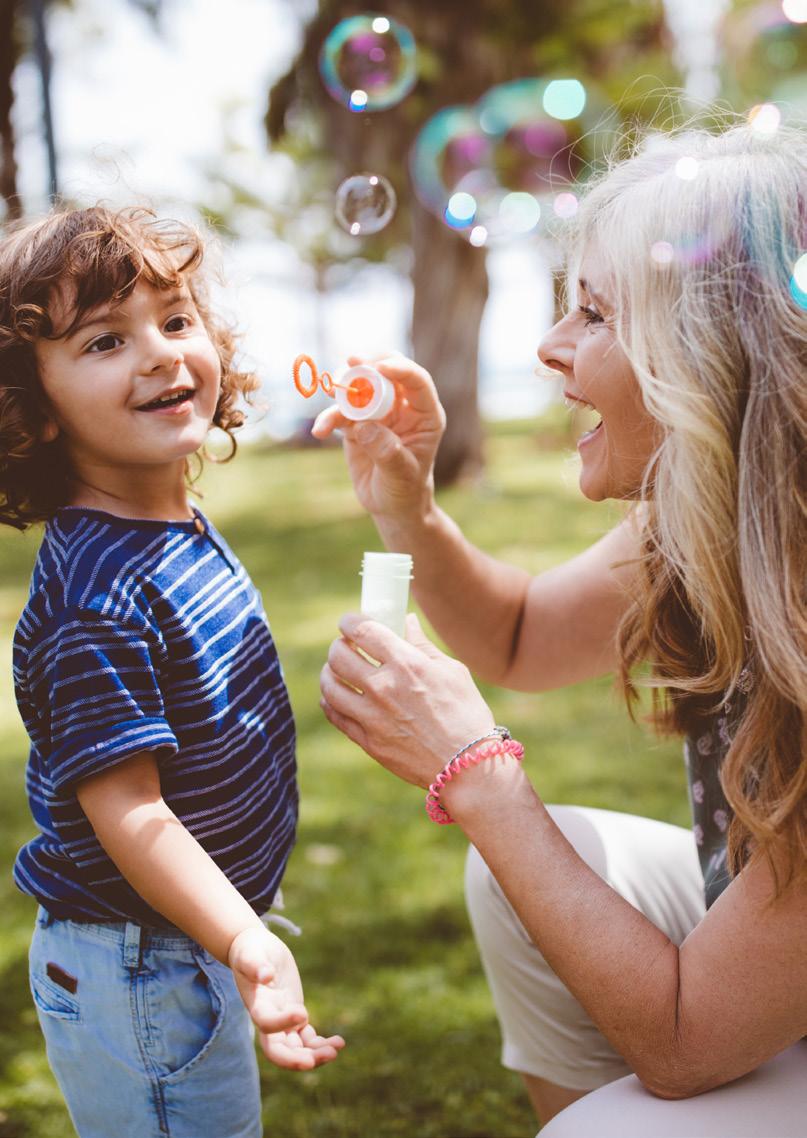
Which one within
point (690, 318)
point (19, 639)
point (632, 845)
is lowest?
point (632, 845)

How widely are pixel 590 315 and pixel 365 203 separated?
0.75 m

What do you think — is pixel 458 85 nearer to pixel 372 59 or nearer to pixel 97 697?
pixel 372 59

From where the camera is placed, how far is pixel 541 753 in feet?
11.1

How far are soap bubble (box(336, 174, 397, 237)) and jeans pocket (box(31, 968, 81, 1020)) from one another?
135 centimetres

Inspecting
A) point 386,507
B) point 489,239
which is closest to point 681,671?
point 386,507

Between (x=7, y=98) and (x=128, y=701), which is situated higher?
(x=7, y=98)

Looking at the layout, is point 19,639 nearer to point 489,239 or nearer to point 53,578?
point 53,578

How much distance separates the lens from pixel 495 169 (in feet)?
11.8

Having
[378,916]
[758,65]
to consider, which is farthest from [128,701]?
[758,65]

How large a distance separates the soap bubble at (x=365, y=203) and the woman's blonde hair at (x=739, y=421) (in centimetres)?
77

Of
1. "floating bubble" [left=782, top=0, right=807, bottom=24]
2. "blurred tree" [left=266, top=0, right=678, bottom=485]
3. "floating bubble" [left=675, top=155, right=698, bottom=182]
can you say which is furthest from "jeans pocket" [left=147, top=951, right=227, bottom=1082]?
"blurred tree" [left=266, top=0, right=678, bottom=485]

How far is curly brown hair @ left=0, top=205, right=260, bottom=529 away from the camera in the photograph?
1.22 metres

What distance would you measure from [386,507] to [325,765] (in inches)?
70.9

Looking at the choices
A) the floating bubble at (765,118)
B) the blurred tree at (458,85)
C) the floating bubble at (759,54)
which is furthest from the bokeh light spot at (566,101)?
the floating bubble at (759,54)
